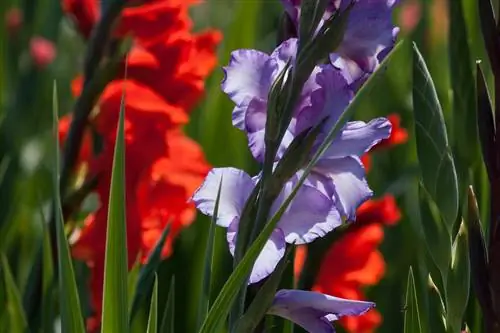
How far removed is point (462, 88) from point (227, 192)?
25 centimetres

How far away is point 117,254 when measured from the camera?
0.44 meters

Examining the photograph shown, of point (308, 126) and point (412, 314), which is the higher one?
point (308, 126)

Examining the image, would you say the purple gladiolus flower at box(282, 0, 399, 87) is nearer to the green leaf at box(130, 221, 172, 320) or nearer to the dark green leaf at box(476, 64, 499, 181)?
the dark green leaf at box(476, 64, 499, 181)

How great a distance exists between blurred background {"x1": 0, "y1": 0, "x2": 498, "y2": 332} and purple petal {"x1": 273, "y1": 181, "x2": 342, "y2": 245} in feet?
1.02

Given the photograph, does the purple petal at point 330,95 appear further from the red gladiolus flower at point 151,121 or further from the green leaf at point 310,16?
the red gladiolus flower at point 151,121

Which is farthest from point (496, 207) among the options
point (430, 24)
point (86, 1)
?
point (430, 24)

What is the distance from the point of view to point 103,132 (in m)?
0.83

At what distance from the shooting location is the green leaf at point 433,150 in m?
0.48

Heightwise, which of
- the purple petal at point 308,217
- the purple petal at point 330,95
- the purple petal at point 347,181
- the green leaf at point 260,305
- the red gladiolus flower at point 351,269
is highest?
the purple petal at point 330,95

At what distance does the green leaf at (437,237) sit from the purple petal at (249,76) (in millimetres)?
112

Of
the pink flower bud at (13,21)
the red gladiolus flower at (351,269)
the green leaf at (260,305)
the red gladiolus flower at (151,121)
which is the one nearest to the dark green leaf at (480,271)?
the green leaf at (260,305)

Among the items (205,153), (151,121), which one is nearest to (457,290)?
(151,121)

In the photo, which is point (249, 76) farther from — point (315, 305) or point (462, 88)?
point (462, 88)

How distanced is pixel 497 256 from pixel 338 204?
8 cm
